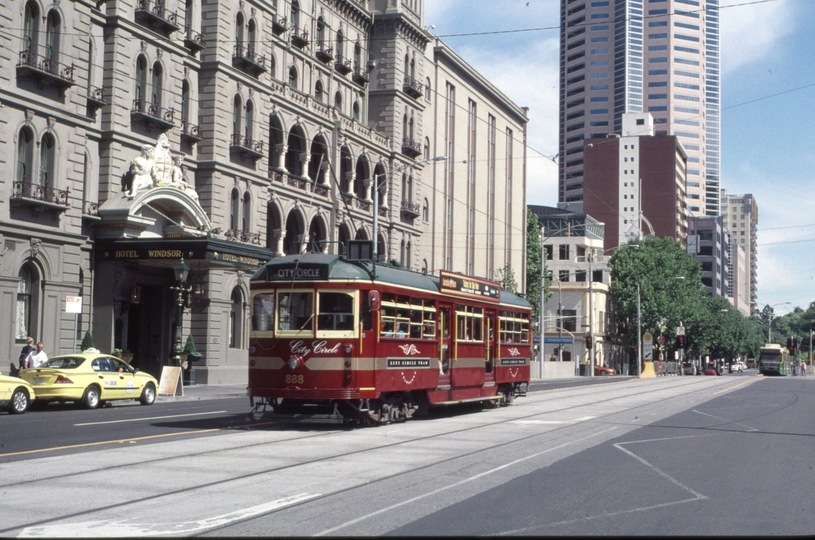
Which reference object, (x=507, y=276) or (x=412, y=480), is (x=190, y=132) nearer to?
(x=412, y=480)

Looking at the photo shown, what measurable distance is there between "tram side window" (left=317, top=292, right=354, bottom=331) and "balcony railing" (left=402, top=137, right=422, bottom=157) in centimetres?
4249

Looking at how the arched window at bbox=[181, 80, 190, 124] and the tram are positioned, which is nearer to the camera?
the arched window at bbox=[181, 80, 190, 124]

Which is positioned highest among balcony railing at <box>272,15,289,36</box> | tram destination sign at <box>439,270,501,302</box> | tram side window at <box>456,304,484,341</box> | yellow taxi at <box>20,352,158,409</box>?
balcony railing at <box>272,15,289,36</box>

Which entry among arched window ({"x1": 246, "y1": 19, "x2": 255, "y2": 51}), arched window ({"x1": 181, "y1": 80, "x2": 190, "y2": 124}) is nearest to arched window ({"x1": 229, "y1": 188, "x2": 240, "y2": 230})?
arched window ({"x1": 181, "y1": 80, "x2": 190, "y2": 124})

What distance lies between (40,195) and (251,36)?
51.1ft

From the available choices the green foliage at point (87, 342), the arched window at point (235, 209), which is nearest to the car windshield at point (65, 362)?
the green foliage at point (87, 342)

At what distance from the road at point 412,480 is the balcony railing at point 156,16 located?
68.9 ft

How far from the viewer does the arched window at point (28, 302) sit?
108 feet

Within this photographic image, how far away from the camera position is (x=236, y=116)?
44.7 meters

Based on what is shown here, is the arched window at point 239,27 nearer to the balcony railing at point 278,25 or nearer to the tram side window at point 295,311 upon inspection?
the balcony railing at point 278,25

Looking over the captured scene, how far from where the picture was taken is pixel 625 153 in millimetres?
157500

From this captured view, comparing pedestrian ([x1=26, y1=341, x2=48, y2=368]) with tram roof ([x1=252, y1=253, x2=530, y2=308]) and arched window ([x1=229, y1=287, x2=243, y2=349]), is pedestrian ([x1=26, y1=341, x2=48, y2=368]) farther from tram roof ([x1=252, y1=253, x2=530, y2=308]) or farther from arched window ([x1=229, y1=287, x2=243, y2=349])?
arched window ([x1=229, y1=287, x2=243, y2=349])

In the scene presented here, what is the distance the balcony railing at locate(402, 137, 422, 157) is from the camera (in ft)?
202

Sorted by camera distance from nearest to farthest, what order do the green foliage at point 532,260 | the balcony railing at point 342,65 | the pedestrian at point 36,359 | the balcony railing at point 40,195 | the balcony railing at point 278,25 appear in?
the pedestrian at point 36,359, the balcony railing at point 40,195, the balcony railing at point 278,25, the balcony railing at point 342,65, the green foliage at point 532,260
